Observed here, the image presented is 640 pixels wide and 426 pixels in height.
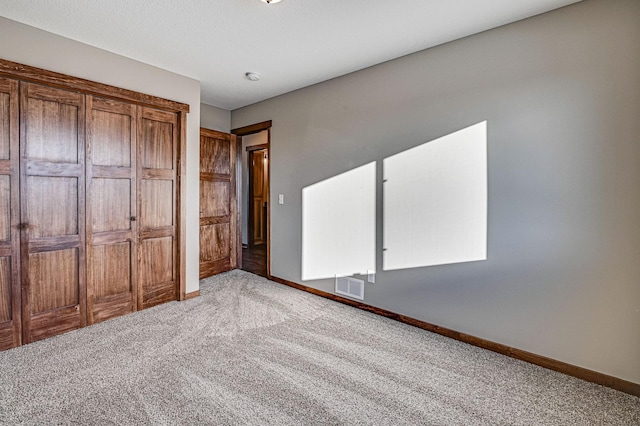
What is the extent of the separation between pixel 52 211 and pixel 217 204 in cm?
219

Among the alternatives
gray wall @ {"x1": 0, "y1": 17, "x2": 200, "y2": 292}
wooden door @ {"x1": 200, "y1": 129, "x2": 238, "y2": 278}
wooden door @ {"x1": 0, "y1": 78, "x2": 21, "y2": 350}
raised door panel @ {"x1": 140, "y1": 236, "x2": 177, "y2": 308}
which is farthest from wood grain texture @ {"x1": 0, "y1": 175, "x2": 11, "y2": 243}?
wooden door @ {"x1": 200, "y1": 129, "x2": 238, "y2": 278}

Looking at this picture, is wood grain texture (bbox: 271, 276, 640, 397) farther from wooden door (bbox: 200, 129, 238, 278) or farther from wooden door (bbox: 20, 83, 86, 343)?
wooden door (bbox: 20, 83, 86, 343)

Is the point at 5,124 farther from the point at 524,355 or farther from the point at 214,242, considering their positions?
the point at 524,355

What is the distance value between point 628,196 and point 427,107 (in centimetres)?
154

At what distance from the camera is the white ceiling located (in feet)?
7.23

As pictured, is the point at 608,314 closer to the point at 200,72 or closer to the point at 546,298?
the point at 546,298

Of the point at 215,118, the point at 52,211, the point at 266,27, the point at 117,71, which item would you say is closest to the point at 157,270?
the point at 52,211

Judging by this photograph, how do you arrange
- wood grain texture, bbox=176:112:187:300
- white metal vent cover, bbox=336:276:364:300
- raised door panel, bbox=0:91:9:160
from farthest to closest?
wood grain texture, bbox=176:112:187:300, white metal vent cover, bbox=336:276:364:300, raised door panel, bbox=0:91:9:160

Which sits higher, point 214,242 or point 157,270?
point 214,242

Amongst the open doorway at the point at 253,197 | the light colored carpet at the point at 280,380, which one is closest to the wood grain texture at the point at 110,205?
the light colored carpet at the point at 280,380

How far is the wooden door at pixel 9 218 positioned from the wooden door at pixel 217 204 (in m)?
2.14

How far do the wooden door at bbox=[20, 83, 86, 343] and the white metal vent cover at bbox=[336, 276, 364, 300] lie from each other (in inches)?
96.9

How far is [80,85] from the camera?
2.77 m

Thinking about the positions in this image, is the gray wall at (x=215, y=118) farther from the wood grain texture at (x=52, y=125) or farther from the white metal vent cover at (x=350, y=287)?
the white metal vent cover at (x=350, y=287)
